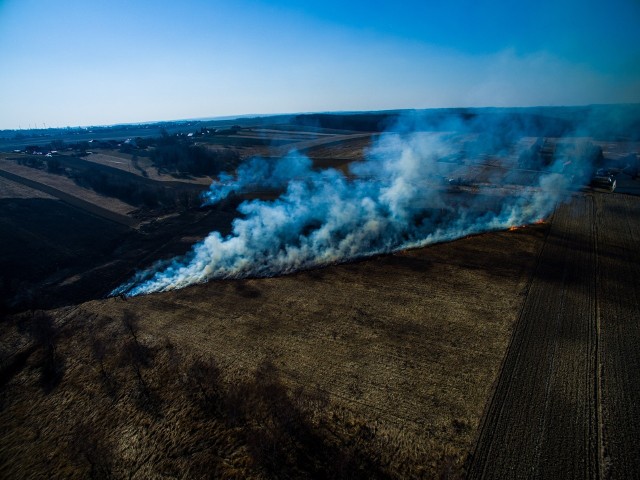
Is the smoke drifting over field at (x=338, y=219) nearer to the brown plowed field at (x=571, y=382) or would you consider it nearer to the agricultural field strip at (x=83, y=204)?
the brown plowed field at (x=571, y=382)

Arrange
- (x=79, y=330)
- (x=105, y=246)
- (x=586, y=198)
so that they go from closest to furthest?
(x=79, y=330) → (x=105, y=246) → (x=586, y=198)

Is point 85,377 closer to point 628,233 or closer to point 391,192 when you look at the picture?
point 391,192

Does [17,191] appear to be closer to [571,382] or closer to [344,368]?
[344,368]

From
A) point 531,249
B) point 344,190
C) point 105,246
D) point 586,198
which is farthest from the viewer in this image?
point 344,190

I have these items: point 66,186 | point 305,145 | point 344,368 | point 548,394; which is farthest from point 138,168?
point 548,394

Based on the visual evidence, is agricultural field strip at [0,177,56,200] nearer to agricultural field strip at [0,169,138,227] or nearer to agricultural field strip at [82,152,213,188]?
agricultural field strip at [0,169,138,227]

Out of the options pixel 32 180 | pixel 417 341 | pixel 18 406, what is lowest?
pixel 18 406

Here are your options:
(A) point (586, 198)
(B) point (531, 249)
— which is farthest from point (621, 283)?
(A) point (586, 198)
